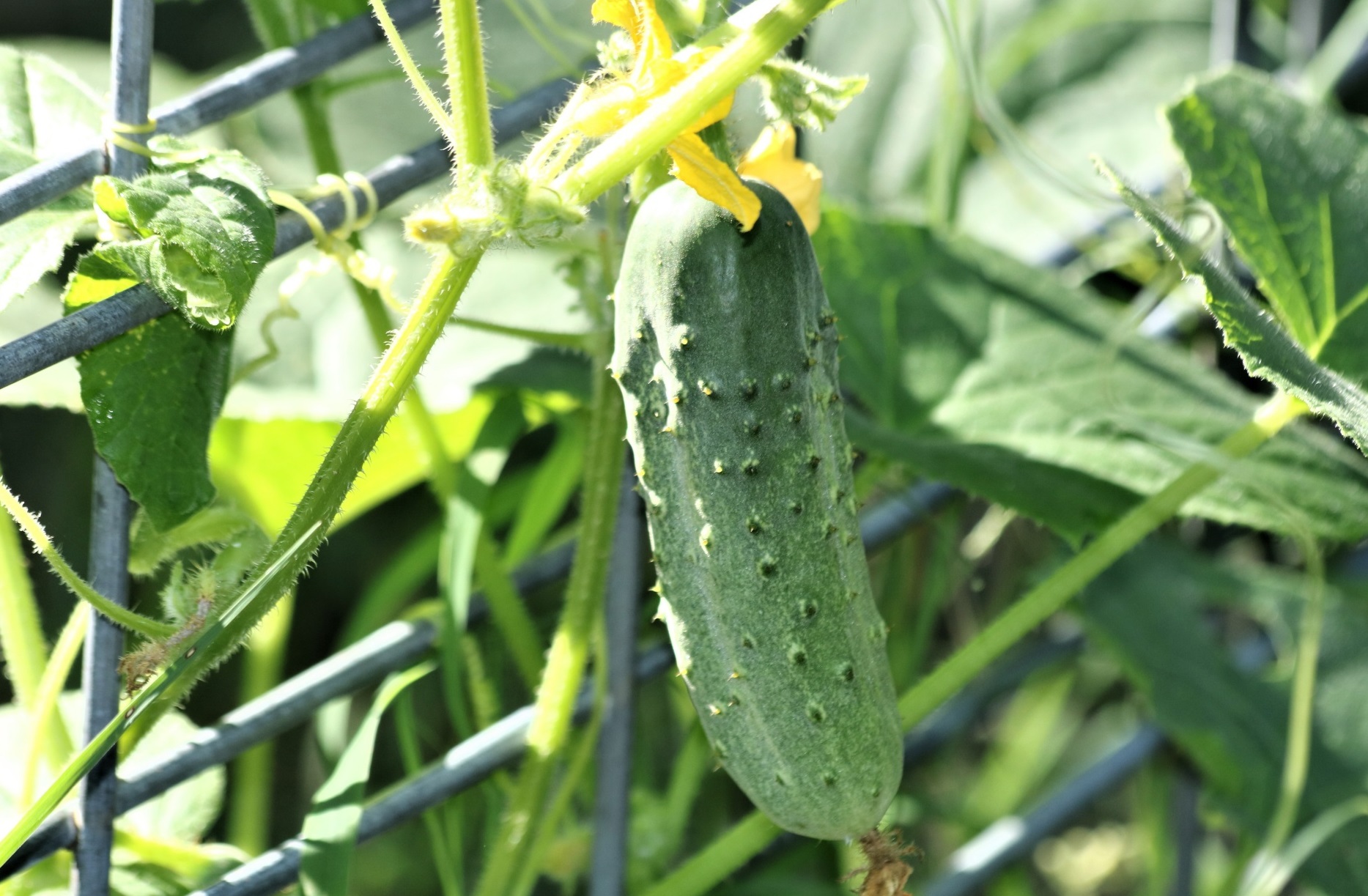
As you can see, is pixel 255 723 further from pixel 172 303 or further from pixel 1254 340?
pixel 1254 340

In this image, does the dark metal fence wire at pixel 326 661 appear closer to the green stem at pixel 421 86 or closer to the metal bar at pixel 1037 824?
the metal bar at pixel 1037 824

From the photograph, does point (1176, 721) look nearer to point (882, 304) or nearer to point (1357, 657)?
point (1357, 657)

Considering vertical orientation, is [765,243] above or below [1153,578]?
above

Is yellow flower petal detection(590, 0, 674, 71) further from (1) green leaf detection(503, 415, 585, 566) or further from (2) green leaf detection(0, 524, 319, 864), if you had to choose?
(1) green leaf detection(503, 415, 585, 566)

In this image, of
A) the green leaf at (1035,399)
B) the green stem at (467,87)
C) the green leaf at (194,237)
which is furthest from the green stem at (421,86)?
the green leaf at (1035,399)

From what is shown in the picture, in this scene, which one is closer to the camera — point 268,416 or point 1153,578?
point 268,416

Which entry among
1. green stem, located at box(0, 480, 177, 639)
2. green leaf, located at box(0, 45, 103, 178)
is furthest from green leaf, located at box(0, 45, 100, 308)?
green stem, located at box(0, 480, 177, 639)

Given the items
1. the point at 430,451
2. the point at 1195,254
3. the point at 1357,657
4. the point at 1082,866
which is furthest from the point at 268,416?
the point at 1082,866
